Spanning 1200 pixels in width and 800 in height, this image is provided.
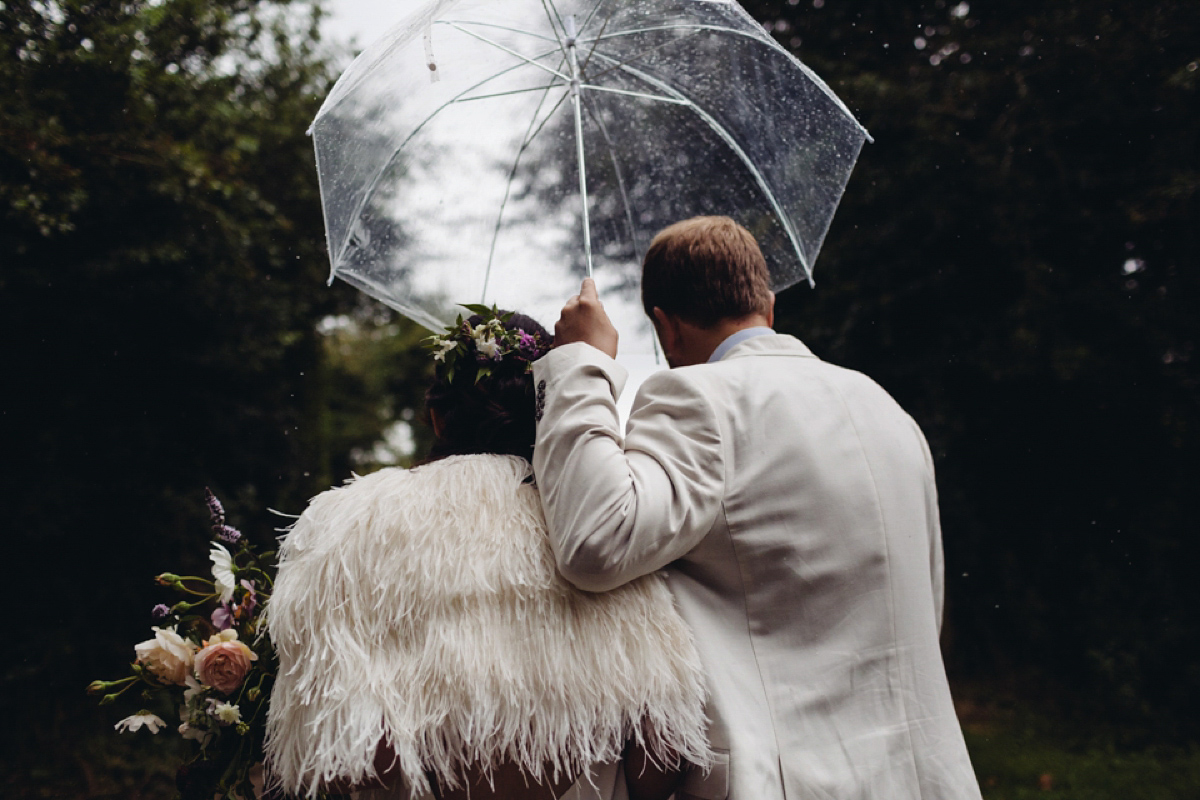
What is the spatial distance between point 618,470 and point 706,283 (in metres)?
0.55

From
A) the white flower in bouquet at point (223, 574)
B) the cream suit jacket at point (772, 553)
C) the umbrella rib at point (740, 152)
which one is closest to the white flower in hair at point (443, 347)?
the cream suit jacket at point (772, 553)

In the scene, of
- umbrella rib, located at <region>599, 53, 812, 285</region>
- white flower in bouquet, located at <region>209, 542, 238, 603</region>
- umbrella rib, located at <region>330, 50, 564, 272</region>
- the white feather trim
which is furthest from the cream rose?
umbrella rib, located at <region>599, 53, 812, 285</region>

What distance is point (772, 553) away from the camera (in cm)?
144

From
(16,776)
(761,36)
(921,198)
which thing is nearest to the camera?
(761,36)

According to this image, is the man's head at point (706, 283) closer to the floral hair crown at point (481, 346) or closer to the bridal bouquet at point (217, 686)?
the floral hair crown at point (481, 346)

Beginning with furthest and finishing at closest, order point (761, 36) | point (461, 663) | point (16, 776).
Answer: point (16, 776) → point (761, 36) → point (461, 663)

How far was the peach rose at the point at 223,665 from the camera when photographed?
1.67m

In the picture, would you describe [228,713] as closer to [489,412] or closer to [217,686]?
[217,686]

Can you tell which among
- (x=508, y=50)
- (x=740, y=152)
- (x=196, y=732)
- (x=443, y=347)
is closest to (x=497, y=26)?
(x=508, y=50)

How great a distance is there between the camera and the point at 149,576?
6250mm

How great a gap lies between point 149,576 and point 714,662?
6.20m

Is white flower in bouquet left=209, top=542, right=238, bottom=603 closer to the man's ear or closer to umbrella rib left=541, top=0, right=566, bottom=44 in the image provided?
the man's ear

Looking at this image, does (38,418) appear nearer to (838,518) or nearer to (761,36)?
(761,36)

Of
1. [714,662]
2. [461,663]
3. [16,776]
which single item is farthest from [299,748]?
[16,776]
